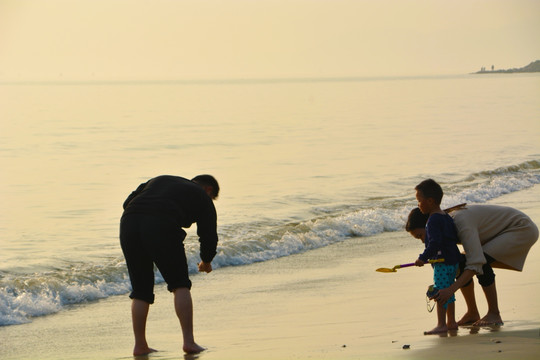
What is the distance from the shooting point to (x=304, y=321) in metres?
7.15

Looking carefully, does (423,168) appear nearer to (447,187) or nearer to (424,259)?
(447,187)

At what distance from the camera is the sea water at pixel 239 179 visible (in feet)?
37.4

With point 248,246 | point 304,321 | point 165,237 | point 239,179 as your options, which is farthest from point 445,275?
point 239,179

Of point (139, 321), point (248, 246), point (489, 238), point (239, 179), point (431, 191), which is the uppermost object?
point (431, 191)

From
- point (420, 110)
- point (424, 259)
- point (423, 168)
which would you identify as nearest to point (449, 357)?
point (424, 259)

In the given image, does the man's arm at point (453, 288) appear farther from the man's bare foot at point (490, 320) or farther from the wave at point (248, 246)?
the wave at point (248, 246)

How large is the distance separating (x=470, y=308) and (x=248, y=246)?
19.5 ft

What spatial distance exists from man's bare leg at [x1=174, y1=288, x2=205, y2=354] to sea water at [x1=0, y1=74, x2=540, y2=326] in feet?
9.96

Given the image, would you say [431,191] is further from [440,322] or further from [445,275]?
[440,322]

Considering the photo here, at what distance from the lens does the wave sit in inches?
359

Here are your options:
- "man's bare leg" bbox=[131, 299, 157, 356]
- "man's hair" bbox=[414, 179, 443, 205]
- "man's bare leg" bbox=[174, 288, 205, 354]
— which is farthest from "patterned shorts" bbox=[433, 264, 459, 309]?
"man's bare leg" bbox=[131, 299, 157, 356]

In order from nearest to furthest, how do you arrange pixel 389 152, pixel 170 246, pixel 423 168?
pixel 170 246 < pixel 423 168 < pixel 389 152

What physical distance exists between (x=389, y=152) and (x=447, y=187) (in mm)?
8547

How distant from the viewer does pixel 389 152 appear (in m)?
27.4
